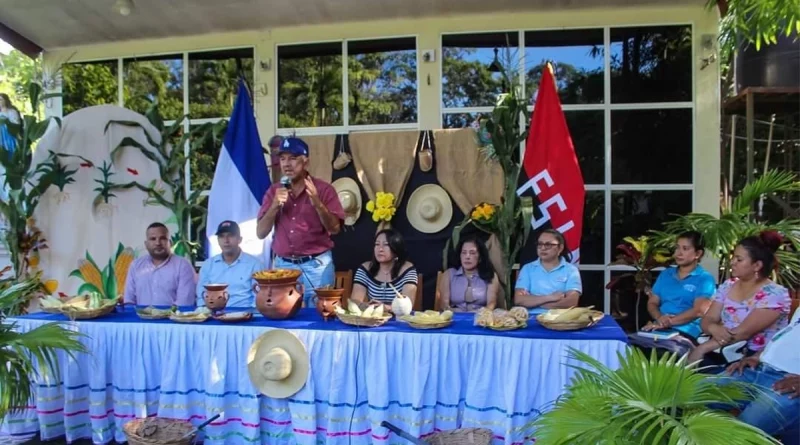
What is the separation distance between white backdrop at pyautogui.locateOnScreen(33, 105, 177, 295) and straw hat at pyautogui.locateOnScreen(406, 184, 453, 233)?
2241mm

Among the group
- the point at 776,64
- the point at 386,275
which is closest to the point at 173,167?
the point at 386,275

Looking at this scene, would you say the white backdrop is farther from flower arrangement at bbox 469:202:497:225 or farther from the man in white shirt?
the man in white shirt

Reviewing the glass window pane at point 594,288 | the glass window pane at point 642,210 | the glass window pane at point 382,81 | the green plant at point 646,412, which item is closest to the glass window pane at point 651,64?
the glass window pane at point 642,210

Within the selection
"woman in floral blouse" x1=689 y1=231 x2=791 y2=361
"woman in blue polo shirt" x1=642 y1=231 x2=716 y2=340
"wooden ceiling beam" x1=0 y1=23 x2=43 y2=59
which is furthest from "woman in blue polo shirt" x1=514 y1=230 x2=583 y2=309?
"wooden ceiling beam" x1=0 y1=23 x2=43 y2=59

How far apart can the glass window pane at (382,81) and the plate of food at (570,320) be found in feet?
9.17

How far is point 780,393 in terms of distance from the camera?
2.21m

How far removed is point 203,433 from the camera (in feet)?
8.91

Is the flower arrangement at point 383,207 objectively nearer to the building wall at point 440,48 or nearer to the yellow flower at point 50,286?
the building wall at point 440,48

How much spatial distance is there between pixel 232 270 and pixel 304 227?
512 mm

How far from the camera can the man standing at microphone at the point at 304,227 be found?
11.1 feet

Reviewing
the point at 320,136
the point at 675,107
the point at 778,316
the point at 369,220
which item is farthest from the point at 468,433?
the point at 675,107

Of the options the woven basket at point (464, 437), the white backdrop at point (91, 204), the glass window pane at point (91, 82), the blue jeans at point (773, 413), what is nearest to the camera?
the blue jeans at point (773, 413)

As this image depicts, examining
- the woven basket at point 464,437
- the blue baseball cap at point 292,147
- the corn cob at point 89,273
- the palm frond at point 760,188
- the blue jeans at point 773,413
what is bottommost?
the woven basket at point 464,437

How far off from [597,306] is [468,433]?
9.06ft
